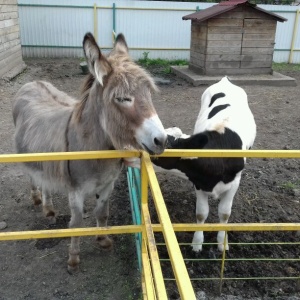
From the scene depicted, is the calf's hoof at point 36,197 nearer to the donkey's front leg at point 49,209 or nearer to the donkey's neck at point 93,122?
the donkey's front leg at point 49,209

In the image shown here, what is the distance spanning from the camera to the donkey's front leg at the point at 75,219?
8.68ft

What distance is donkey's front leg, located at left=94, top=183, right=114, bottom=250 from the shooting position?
2.88 m

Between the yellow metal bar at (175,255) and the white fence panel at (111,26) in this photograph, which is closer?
the yellow metal bar at (175,255)

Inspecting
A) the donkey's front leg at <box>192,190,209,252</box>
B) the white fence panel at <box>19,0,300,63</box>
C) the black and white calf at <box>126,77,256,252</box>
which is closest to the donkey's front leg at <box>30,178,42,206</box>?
the black and white calf at <box>126,77,256,252</box>

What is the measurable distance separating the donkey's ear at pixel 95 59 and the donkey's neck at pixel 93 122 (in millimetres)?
204

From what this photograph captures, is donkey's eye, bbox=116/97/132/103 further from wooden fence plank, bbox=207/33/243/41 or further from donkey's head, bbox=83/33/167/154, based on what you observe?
wooden fence plank, bbox=207/33/243/41

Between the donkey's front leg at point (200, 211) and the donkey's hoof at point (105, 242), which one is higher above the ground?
the donkey's front leg at point (200, 211)

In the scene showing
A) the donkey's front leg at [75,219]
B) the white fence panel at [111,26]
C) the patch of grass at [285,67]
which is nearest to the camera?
the donkey's front leg at [75,219]

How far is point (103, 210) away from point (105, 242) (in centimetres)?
33

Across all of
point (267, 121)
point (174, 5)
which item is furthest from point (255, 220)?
point (174, 5)

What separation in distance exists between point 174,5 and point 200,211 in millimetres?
11200

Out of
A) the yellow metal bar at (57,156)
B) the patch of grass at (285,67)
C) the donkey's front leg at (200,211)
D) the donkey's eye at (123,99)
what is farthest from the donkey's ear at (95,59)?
the patch of grass at (285,67)

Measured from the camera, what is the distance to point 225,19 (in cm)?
886

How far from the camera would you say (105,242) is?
3.10 meters
